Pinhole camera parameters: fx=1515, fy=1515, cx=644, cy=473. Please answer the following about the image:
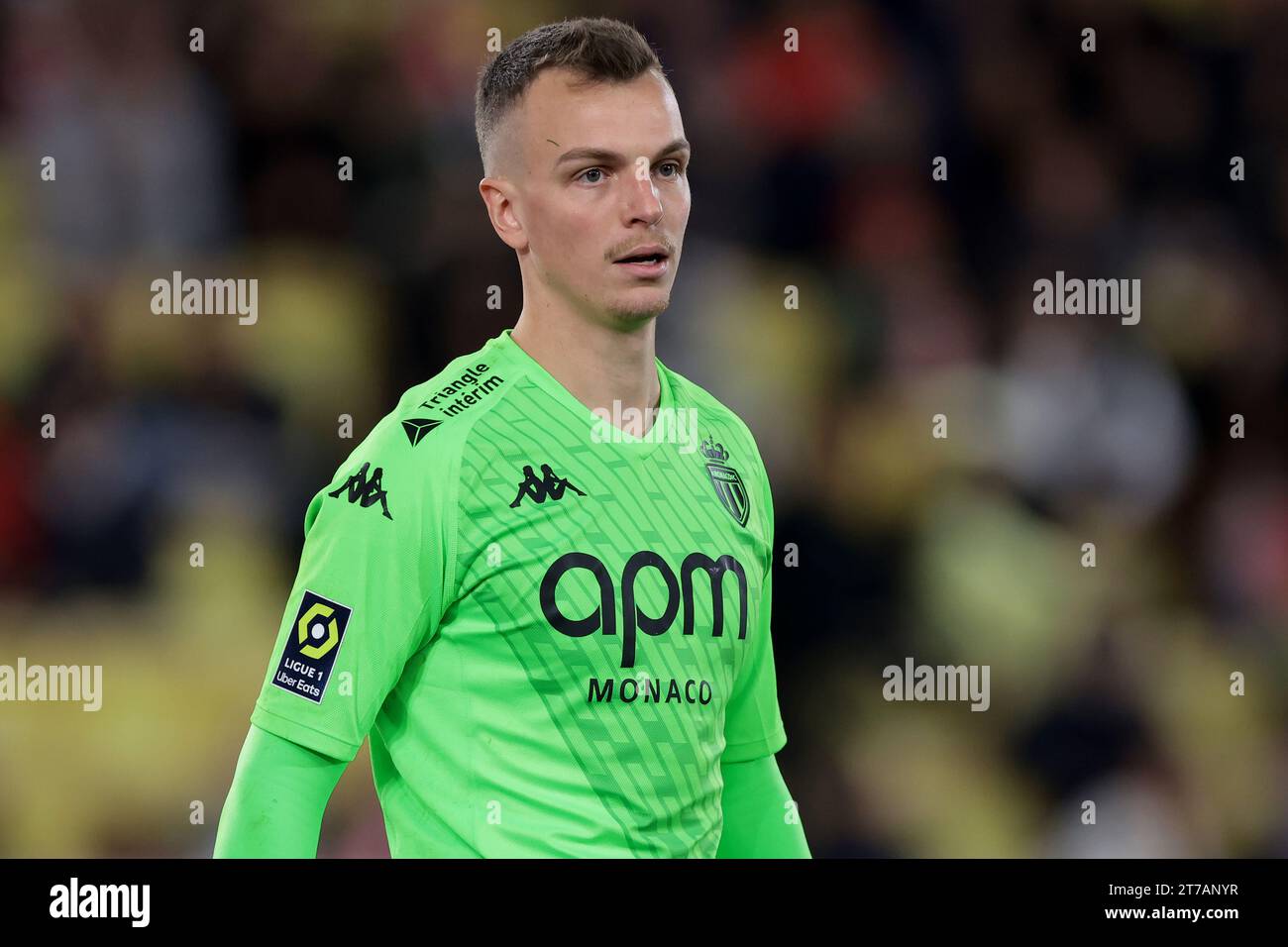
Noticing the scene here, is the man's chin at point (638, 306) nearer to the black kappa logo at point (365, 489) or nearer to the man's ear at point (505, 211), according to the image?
the man's ear at point (505, 211)

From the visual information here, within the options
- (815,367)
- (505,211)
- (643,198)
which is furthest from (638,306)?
(815,367)

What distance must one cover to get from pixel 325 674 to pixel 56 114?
3347 mm

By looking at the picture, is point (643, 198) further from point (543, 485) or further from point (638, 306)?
point (543, 485)

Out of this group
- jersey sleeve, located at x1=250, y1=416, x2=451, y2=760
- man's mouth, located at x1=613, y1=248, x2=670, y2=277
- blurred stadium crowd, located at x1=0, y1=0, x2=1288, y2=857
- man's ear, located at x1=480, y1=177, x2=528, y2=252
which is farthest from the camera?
blurred stadium crowd, located at x1=0, y1=0, x2=1288, y2=857

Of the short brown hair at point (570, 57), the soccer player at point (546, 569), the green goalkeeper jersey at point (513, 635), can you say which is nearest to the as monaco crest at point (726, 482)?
the soccer player at point (546, 569)

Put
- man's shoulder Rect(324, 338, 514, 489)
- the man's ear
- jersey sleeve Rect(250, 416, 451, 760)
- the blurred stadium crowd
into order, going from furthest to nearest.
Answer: the blurred stadium crowd
the man's ear
man's shoulder Rect(324, 338, 514, 489)
jersey sleeve Rect(250, 416, 451, 760)

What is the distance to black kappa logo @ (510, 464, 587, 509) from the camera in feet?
8.23

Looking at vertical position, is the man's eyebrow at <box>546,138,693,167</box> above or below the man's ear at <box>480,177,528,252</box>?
above

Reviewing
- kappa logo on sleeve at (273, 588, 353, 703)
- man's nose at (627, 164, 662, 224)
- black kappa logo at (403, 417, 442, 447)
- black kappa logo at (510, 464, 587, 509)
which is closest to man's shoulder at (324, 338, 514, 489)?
black kappa logo at (403, 417, 442, 447)

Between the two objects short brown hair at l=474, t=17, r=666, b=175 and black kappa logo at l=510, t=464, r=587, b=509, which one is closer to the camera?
black kappa logo at l=510, t=464, r=587, b=509

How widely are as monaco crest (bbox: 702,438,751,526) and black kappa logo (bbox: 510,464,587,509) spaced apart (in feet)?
1.00

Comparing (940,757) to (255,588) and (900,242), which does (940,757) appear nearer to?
(900,242)

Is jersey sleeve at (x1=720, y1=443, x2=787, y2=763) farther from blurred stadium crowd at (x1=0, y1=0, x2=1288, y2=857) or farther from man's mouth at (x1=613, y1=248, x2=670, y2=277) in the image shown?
blurred stadium crowd at (x1=0, y1=0, x2=1288, y2=857)

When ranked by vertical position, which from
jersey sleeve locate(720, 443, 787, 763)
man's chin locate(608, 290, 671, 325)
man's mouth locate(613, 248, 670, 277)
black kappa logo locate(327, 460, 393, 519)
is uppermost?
man's mouth locate(613, 248, 670, 277)
